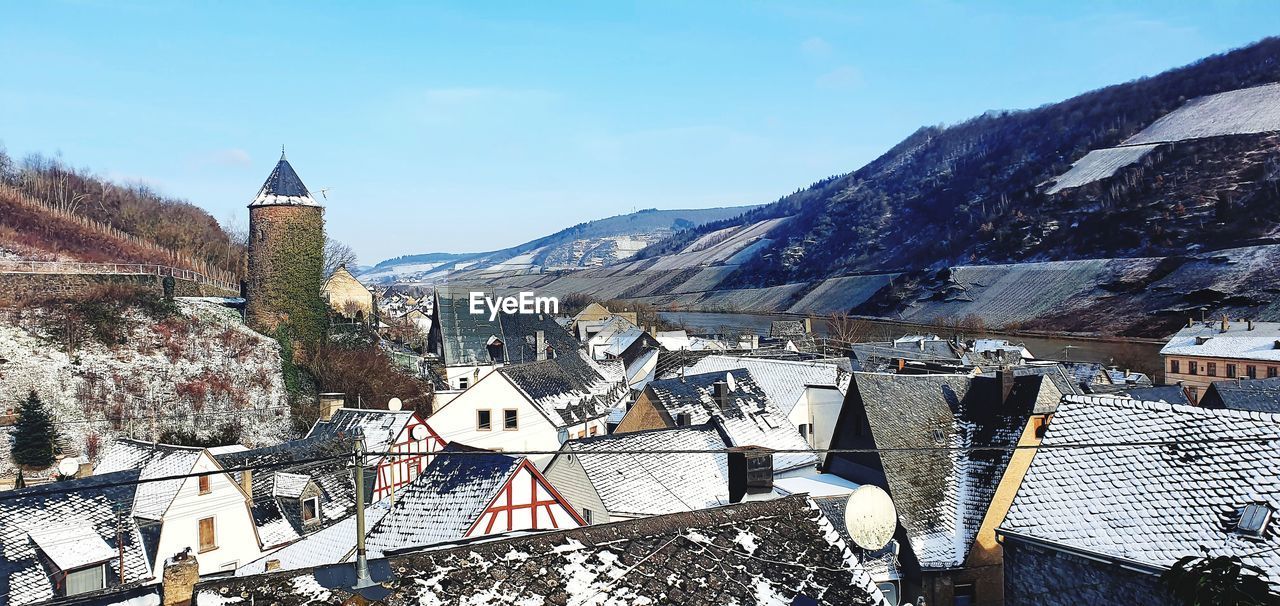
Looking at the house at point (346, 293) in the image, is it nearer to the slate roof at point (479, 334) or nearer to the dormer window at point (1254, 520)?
the slate roof at point (479, 334)

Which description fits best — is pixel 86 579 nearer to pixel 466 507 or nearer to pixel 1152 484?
pixel 466 507

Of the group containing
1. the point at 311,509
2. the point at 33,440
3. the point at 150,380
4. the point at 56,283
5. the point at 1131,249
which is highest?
the point at 1131,249

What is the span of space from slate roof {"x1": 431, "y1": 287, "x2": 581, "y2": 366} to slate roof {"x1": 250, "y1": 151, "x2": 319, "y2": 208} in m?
10.7

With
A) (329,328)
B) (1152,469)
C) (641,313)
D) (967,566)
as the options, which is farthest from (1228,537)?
(641,313)

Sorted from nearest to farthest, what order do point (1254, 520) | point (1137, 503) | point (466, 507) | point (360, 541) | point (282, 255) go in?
point (360, 541), point (1254, 520), point (1137, 503), point (466, 507), point (282, 255)

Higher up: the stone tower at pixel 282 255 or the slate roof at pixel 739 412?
the stone tower at pixel 282 255

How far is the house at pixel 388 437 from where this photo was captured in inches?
1110

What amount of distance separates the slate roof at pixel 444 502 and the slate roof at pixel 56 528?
210 inches

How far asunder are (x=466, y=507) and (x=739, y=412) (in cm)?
1542

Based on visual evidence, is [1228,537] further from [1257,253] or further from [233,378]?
[1257,253]

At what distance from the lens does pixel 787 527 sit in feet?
47.5

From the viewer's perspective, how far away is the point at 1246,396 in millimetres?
35594

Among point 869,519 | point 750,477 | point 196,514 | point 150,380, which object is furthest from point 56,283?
point 869,519

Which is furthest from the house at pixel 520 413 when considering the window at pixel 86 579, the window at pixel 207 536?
the window at pixel 86 579
